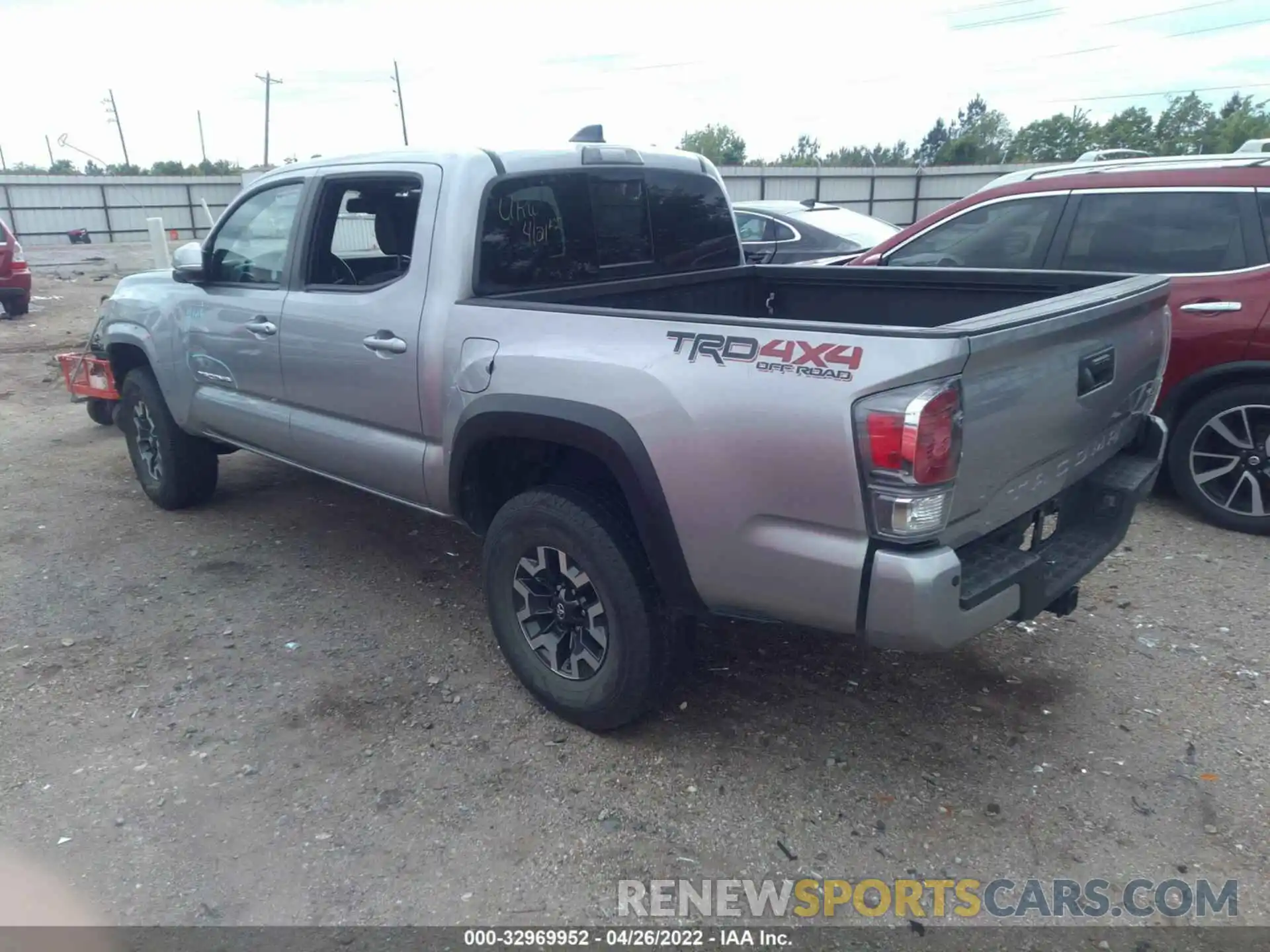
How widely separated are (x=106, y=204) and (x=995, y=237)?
34713 millimetres

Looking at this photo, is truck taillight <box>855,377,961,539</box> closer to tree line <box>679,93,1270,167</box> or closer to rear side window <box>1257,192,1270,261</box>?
rear side window <box>1257,192,1270,261</box>

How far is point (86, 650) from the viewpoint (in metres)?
4.05

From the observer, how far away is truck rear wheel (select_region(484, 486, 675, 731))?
3.04m

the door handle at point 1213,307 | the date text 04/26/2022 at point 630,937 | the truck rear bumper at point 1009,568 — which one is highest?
the door handle at point 1213,307

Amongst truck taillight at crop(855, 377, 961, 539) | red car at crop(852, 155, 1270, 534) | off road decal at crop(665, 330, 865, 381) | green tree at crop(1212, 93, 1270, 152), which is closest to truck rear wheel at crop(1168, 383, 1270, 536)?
red car at crop(852, 155, 1270, 534)

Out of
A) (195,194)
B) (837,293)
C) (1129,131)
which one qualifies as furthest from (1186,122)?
(837,293)

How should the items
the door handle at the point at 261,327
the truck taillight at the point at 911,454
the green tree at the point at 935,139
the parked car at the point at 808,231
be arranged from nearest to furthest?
the truck taillight at the point at 911,454
the door handle at the point at 261,327
the parked car at the point at 808,231
the green tree at the point at 935,139

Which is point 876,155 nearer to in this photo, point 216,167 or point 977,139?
point 977,139

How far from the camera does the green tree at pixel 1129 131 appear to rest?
45.8 metres

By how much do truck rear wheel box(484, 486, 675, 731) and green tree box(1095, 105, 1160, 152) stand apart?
49958 mm

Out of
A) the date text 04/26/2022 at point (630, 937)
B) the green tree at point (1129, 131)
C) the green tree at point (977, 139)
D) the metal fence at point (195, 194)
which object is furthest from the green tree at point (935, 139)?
the date text 04/26/2022 at point (630, 937)

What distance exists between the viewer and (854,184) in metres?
24.8

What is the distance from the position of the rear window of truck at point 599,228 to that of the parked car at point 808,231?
4340mm

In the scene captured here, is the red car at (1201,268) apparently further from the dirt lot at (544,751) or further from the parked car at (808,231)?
the parked car at (808,231)
